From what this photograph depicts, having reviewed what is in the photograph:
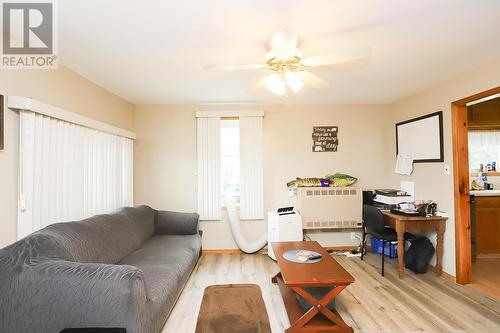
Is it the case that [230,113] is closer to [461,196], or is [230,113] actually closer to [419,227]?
[419,227]

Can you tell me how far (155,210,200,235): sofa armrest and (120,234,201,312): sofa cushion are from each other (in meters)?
0.14

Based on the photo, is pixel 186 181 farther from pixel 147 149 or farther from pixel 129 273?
pixel 129 273

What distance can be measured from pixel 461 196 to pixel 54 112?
421 cm

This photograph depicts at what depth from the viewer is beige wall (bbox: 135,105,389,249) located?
4.01 meters

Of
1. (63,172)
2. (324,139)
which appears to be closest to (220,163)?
(324,139)

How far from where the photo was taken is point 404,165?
3.74 m

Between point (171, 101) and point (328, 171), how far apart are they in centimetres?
266

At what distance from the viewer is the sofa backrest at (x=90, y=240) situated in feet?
5.21

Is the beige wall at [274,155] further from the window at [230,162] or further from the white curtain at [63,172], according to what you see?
the white curtain at [63,172]

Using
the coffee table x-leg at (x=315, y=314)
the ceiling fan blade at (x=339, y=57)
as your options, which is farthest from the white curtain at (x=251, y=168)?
the ceiling fan blade at (x=339, y=57)

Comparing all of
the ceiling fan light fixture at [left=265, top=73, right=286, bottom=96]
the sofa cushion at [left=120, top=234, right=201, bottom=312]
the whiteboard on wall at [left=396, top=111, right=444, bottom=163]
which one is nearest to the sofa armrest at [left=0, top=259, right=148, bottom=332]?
the sofa cushion at [left=120, top=234, right=201, bottom=312]

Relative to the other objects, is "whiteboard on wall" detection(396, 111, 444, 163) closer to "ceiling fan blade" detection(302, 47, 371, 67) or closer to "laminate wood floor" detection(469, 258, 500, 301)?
"laminate wood floor" detection(469, 258, 500, 301)

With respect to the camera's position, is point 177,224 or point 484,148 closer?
point 177,224

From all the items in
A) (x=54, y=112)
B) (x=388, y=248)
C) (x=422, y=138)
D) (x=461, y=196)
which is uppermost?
(x=54, y=112)
